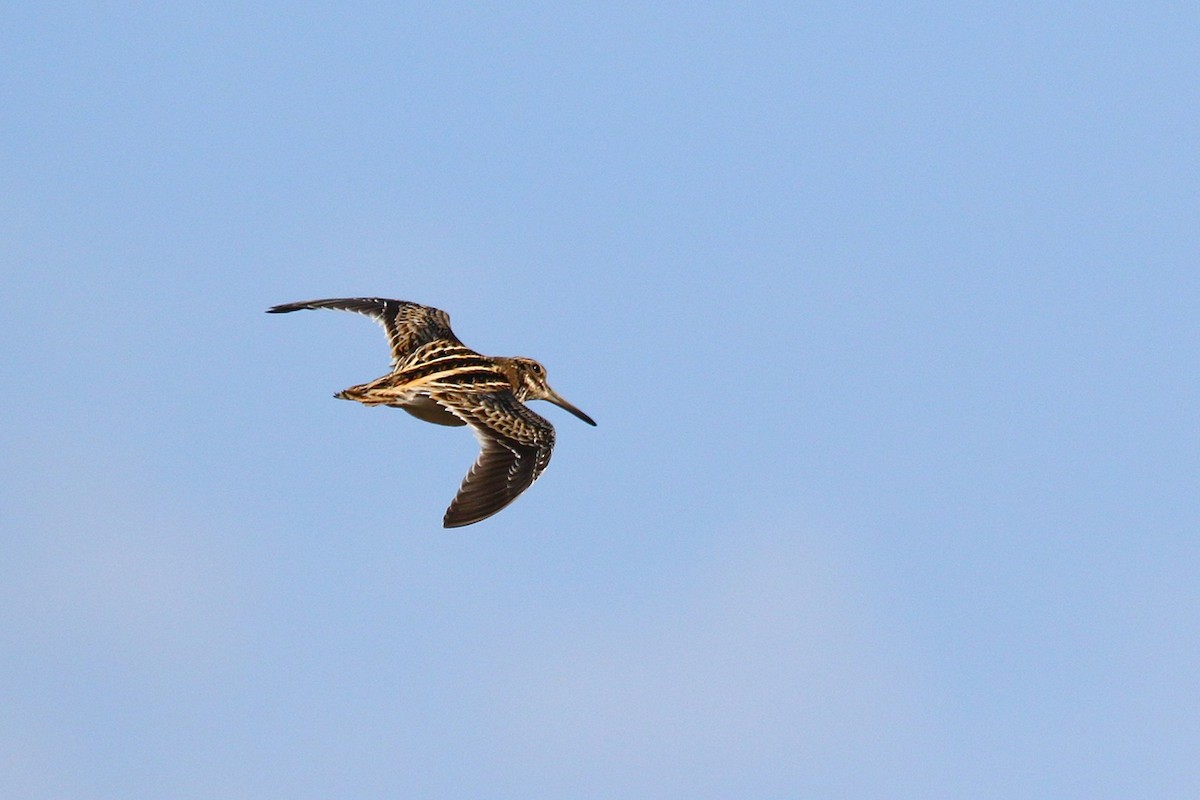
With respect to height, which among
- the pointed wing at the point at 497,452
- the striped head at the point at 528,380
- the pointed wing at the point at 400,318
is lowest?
the pointed wing at the point at 497,452

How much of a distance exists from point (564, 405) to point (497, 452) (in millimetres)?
5722

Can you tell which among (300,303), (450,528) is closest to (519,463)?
(450,528)

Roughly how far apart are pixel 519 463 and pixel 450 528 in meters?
1.94

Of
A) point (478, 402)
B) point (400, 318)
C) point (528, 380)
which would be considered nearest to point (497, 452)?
point (478, 402)

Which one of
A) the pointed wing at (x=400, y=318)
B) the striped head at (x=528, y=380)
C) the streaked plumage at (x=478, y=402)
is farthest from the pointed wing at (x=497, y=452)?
the pointed wing at (x=400, y=318)

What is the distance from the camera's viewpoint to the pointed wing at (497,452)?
84.0 feet

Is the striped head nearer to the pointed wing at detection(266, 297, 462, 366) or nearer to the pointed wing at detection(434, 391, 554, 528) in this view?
the pointed wing at detection(266, 297, 462, 366)

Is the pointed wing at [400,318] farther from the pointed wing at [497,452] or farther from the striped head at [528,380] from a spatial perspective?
the pointed wing at [497,452]

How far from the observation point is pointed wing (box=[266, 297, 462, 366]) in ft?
104

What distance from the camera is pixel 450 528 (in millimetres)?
25062

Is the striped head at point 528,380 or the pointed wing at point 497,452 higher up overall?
the striped head at point 528,380

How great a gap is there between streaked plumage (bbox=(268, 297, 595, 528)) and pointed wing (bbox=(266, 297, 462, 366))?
4 cm

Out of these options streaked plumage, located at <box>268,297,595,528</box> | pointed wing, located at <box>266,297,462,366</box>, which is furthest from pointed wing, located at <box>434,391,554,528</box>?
pointed wing, located at <box>266,297,462,366</box>

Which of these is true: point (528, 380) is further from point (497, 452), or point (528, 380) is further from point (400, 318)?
point (497, 452)
